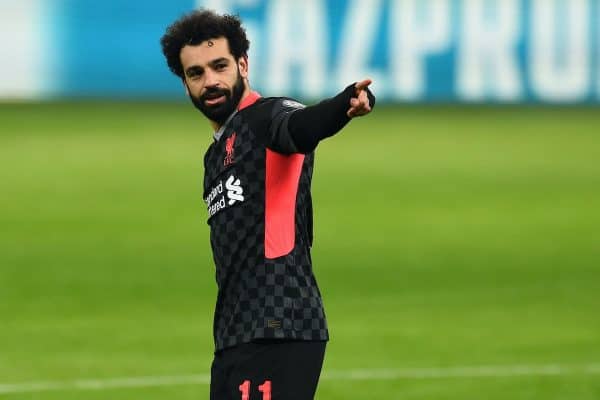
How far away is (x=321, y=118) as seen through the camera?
17.0ft

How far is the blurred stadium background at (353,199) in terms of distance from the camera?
428 inches

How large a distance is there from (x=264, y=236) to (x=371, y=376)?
4844 millimetres

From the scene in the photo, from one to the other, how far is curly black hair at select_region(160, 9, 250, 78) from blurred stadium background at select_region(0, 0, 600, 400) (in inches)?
167

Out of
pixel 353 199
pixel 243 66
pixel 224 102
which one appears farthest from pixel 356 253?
pixel 224 102

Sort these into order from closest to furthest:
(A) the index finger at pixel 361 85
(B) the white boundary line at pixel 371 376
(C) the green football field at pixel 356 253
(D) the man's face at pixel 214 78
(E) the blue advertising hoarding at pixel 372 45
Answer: (A) the index finger at pixel 361 85, (D) the man's face at pixel 214 78, (B) the white boundary line at pixel 371 376, (C) the green football field at pixel 356 253, (E) the blue advertising hoarding at pixel 372 45

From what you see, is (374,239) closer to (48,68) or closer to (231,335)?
(48,68)

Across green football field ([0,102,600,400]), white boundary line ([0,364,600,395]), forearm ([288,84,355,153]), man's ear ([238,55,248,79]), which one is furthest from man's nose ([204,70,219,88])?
white boundary line ([0,364,600,395])

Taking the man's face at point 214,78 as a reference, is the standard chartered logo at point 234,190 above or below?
below

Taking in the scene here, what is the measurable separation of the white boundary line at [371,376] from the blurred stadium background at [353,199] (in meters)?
0.03

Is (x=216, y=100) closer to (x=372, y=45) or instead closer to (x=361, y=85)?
(x=361, y=85)

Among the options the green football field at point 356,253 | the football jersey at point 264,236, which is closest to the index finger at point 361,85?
the football jersey at point 264,236

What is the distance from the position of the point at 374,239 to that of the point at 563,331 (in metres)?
4.34

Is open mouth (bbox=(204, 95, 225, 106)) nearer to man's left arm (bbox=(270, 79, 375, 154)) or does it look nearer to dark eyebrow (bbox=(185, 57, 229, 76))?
dark eyebrow (bbox=(185, 57, 229, 76))

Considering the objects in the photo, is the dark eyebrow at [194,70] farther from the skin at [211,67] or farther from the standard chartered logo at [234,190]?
the standard chartered logo at [234,190]
